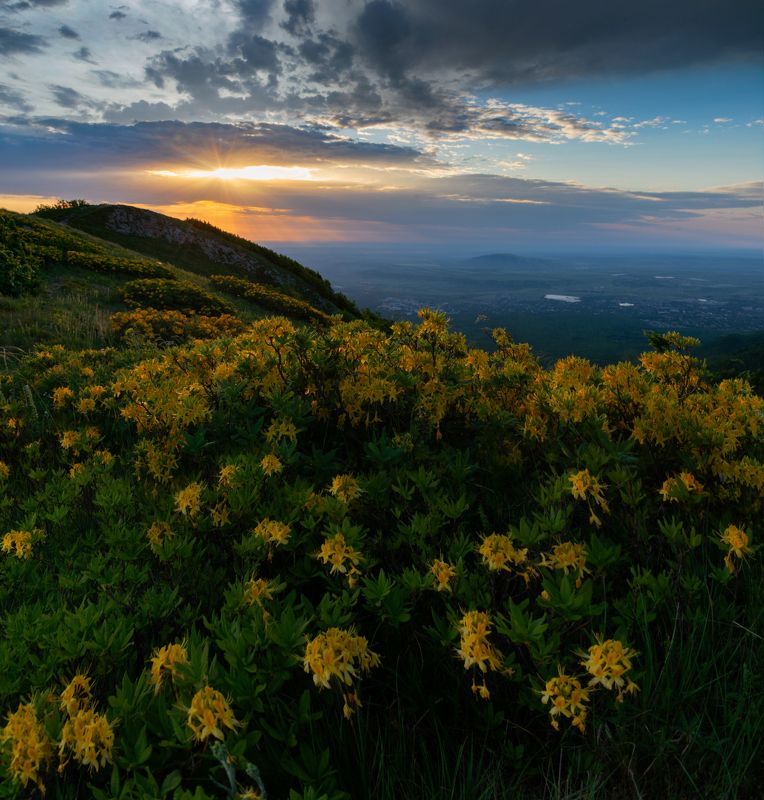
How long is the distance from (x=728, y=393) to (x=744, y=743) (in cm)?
310

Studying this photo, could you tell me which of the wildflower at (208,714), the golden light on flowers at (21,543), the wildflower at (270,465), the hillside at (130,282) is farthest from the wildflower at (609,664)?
the hillside at (130,282)

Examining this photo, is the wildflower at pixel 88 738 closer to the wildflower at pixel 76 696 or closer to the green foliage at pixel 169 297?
the wildflower at pixel 76 696

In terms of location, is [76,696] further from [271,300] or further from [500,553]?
[271,300]

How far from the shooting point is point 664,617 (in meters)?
2.29

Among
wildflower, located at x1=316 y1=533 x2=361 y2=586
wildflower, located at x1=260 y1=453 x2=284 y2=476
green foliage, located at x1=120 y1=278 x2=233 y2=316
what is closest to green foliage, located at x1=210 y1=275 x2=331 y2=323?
green foliage, located at x1=120 y1=278 x2=233 y2=316

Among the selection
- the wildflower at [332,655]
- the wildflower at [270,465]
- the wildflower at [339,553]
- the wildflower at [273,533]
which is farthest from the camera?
the wildflower at [270,465]

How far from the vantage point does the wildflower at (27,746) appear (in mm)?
1433

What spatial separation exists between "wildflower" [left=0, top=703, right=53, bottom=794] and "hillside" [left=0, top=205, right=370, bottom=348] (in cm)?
1044

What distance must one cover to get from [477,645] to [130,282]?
1745 cm

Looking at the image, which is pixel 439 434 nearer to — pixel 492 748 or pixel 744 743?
pixel 492 748

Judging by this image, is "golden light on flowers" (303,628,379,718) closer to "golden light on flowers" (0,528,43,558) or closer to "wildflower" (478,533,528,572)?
"wildflower" (478,533,528,572)

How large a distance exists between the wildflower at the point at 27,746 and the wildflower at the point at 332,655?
0.78 metres

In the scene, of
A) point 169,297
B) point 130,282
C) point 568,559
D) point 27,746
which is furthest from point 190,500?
point 130,282

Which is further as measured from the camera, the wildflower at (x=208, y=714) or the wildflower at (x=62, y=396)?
the wildflower at (x=62, y=396)
